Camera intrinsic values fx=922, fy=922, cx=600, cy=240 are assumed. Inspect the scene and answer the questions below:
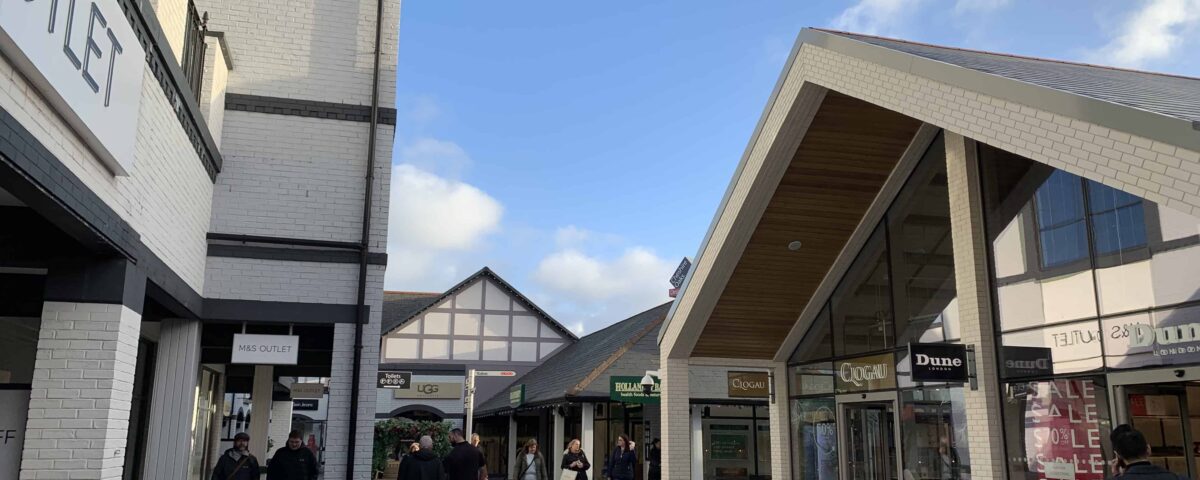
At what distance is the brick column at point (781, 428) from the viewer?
14.6 meters

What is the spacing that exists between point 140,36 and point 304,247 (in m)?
5.21

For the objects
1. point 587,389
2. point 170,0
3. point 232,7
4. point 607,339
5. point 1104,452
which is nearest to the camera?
point 1104,452

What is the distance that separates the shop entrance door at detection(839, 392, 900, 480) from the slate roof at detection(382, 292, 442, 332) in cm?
2218

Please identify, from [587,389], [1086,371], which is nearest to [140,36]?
[1086,371]

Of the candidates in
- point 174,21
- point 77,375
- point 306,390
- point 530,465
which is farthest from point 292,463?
point 174,21

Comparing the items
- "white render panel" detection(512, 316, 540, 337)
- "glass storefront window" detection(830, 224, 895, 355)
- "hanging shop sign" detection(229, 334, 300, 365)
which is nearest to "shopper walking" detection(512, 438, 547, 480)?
"hanging shop sign" detection(229, 334, 300, 365)

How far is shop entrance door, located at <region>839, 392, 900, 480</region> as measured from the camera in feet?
39.4

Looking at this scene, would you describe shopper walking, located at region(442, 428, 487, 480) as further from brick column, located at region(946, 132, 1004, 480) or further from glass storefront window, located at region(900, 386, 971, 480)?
brick column, located at region(946, 132, 1004, 480)

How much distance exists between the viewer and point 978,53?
38.6 ft

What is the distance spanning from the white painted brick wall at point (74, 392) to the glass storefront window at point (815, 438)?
384 inches

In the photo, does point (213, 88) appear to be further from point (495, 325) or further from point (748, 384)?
point (495, 325)

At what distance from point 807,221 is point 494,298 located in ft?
74.6

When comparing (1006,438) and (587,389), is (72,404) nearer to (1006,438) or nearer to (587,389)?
(1006,438)

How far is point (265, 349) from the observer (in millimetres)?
11594
